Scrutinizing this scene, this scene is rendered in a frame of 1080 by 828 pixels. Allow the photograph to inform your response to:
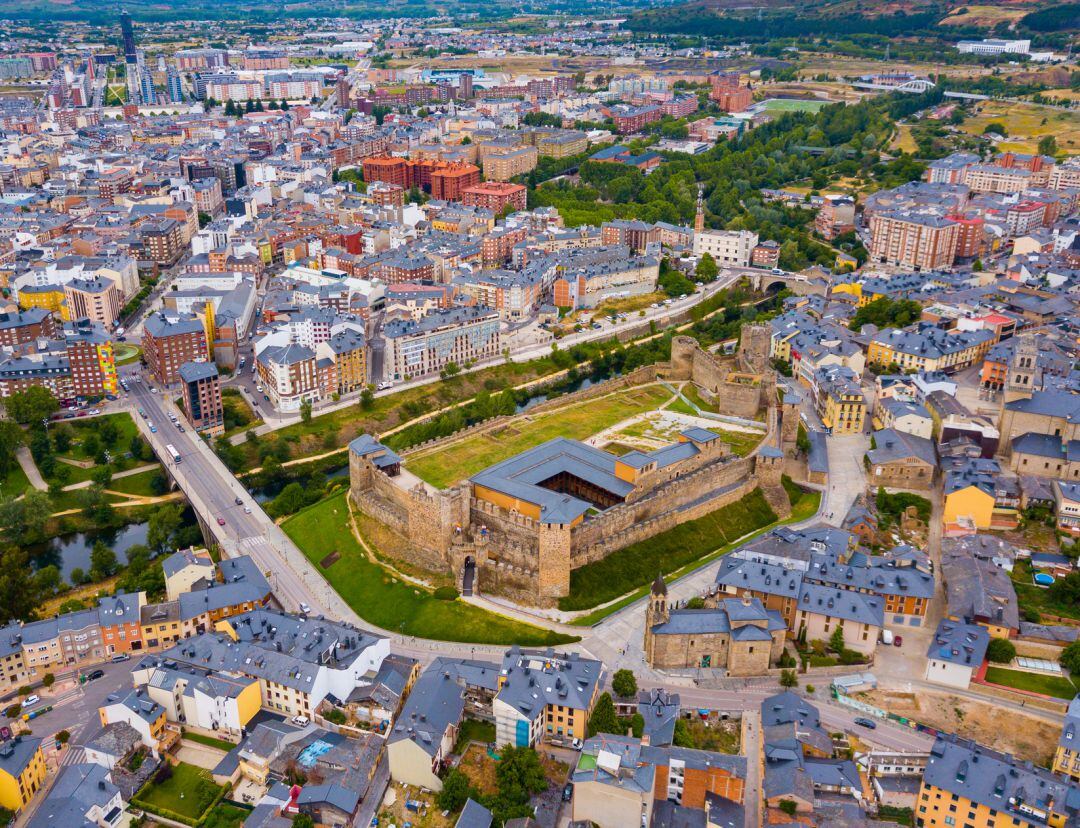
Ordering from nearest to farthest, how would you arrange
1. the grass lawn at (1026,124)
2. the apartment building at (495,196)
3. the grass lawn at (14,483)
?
the grass lawn at (14,483) → the apartment building at (495,196) → the grass lawn at (1026,124)

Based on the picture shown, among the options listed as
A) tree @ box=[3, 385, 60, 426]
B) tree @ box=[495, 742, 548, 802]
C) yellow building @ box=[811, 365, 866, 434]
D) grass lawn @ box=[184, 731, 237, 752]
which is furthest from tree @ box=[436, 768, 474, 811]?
tree @ box=[3, 385, 60, 426]

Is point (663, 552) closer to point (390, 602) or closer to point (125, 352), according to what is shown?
point (390, 602)

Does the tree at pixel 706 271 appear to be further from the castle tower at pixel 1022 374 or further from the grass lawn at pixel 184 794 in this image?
the grass lawn at pixel 184 794

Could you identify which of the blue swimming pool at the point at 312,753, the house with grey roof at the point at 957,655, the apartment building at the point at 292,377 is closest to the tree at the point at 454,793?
the blue swimming pool at the point at 312,753

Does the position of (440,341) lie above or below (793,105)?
below

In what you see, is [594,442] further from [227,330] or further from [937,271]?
[937,271]

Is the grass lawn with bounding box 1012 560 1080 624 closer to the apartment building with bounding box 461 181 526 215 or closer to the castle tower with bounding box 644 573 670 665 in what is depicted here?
the castle tower with bounding box 644 573 670 665

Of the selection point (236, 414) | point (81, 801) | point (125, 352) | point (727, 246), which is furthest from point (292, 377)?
point (727, 246)
